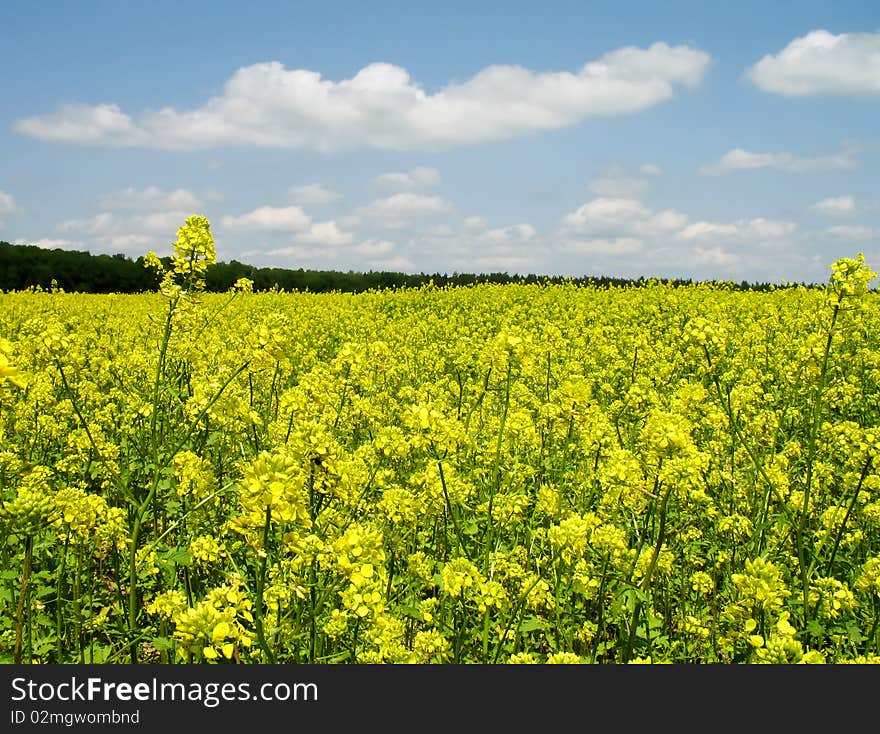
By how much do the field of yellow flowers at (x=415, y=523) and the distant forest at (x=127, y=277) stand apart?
22360mm

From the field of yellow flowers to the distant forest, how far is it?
2236cm

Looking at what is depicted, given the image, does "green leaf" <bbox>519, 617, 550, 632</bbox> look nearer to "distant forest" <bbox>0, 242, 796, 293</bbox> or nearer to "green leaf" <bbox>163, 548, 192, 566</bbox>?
"green leaf" <bbox>163, 548, 192, 566</bbox>

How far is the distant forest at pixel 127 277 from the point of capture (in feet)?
94.9

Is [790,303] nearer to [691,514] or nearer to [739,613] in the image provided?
[691,514]

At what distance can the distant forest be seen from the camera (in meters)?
28.9

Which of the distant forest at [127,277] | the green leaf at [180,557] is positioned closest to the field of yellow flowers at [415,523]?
the green leaf at [180,557]

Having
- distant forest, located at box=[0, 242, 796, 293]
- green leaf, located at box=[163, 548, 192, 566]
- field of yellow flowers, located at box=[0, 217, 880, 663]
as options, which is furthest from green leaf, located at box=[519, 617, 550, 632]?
distant forest, located at box=[0, 242, 796, 293]

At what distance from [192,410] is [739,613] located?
309cm

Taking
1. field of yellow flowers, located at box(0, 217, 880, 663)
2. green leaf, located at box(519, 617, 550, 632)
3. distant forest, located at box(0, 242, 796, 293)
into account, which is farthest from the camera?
distant forest, located at box(0, 242, 796, 293)

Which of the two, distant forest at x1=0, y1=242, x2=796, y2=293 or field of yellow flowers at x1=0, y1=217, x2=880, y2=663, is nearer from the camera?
field of yellow flowers at x1=0, y1=217, x2=880, y2=663

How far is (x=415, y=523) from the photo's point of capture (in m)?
3.59

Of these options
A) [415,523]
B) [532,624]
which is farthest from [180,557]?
[532,624]

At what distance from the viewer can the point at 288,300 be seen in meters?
20.1

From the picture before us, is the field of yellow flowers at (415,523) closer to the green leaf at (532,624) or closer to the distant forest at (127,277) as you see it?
the green leaf at (532,624)
